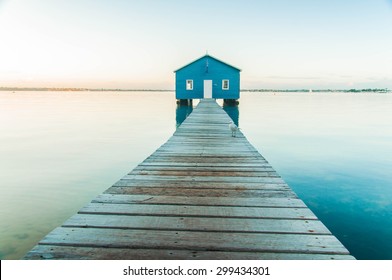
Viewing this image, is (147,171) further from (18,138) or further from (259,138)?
(18,138)

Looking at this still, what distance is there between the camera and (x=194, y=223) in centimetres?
310

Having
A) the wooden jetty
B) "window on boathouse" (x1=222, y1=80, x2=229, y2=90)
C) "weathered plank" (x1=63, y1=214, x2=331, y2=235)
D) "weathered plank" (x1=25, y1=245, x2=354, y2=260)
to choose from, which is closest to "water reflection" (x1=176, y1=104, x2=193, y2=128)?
"window on boathouse" (x1=222, y1=80, x2=229, y2=90)

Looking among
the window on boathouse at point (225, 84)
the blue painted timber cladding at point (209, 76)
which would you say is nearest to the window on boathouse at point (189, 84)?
the blue painted timber cladding at point (209, 76)

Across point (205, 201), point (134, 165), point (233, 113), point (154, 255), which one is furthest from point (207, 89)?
point (154, 255)

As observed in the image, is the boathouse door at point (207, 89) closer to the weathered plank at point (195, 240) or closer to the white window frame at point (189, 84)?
the white window frame at point (189, 84)

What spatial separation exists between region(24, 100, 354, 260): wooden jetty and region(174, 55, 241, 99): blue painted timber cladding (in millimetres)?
27922

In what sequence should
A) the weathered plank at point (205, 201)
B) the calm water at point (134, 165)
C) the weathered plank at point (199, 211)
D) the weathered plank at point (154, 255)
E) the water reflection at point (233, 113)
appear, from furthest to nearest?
the water reflection at point (233, 113) → the calm water at point (134, 165) → the weathered plank at point (205, 201) → the weathered plank at point (199, 211) → the weathered plank at point (154, 255)

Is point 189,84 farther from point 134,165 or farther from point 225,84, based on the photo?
point 134,165

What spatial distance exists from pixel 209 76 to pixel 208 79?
333 millimetres

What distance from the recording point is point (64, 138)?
1695 cm

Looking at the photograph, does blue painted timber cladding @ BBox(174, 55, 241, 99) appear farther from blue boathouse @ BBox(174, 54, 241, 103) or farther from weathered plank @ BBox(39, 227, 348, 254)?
weathered plank @ BBox(39, 227, 348, 254)

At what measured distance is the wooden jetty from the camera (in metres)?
2.56

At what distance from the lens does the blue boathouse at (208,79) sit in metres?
31.8
